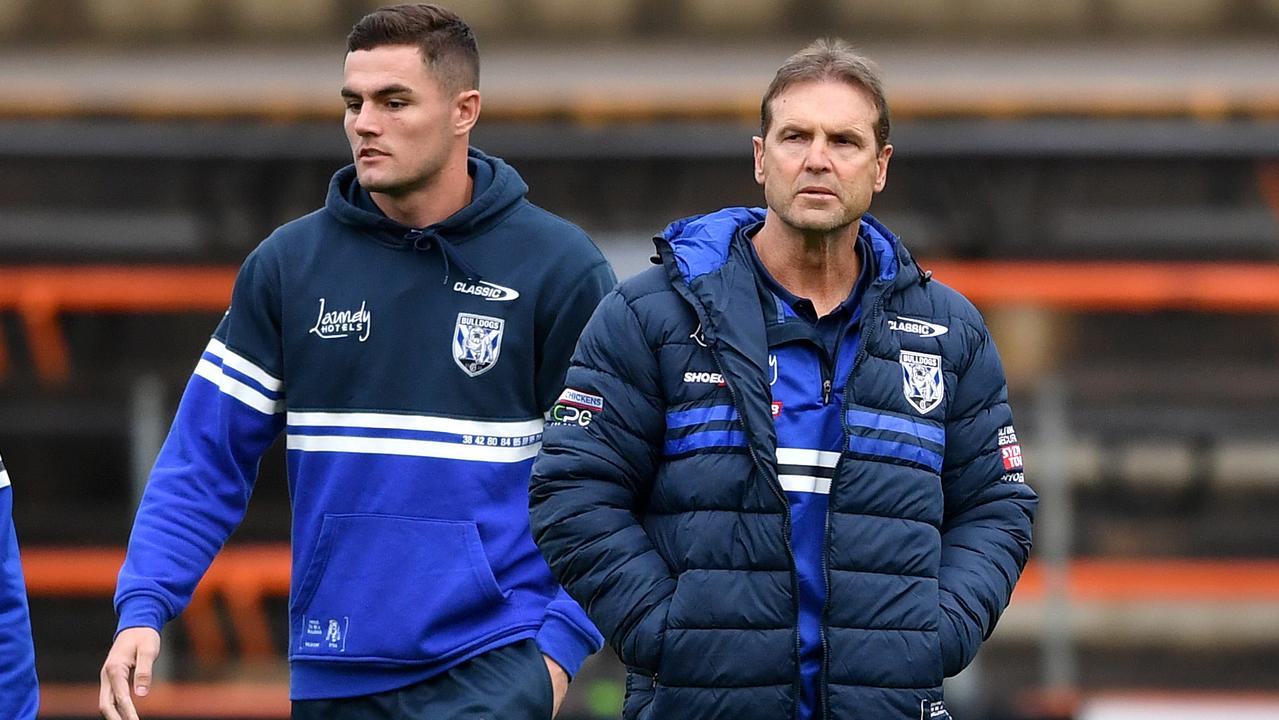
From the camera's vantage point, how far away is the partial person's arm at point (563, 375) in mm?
4145

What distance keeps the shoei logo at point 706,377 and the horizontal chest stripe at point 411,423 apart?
79 centimetres

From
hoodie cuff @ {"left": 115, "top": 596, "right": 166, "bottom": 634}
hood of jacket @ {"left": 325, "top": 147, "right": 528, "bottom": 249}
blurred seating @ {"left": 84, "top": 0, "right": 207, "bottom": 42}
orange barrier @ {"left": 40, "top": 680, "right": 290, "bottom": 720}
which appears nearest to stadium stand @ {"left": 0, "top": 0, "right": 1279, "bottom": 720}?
Result: blurred seating @ {"left": 84, "top": 0, "right": 207, "bottom": 42}

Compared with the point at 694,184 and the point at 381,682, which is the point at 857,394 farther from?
the point at 694,184

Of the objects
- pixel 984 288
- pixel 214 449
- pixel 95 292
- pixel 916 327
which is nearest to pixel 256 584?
pixel 95 292

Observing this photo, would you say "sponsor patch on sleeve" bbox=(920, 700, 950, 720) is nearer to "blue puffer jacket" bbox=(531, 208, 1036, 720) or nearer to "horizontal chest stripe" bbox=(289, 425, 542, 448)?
"blue puffer jacket" bbox=(531, 208, 1036, 720)

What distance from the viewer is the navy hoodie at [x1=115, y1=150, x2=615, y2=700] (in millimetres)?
4082

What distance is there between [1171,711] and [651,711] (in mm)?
5020

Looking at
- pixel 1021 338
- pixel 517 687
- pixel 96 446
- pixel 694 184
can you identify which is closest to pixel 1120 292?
pixel 1021 338

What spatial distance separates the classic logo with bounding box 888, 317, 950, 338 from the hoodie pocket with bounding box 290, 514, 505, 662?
960 millimetres

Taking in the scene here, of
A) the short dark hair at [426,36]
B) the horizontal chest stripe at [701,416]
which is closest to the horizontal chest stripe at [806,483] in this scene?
the horizontal chest stripe at [701,416]

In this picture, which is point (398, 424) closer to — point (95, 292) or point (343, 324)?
point (343, 324)

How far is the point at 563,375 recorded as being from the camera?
166 inches

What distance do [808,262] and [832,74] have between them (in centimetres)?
30

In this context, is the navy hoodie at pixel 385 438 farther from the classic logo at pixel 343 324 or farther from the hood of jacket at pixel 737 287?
the hood of jacket at pixel 737 287
